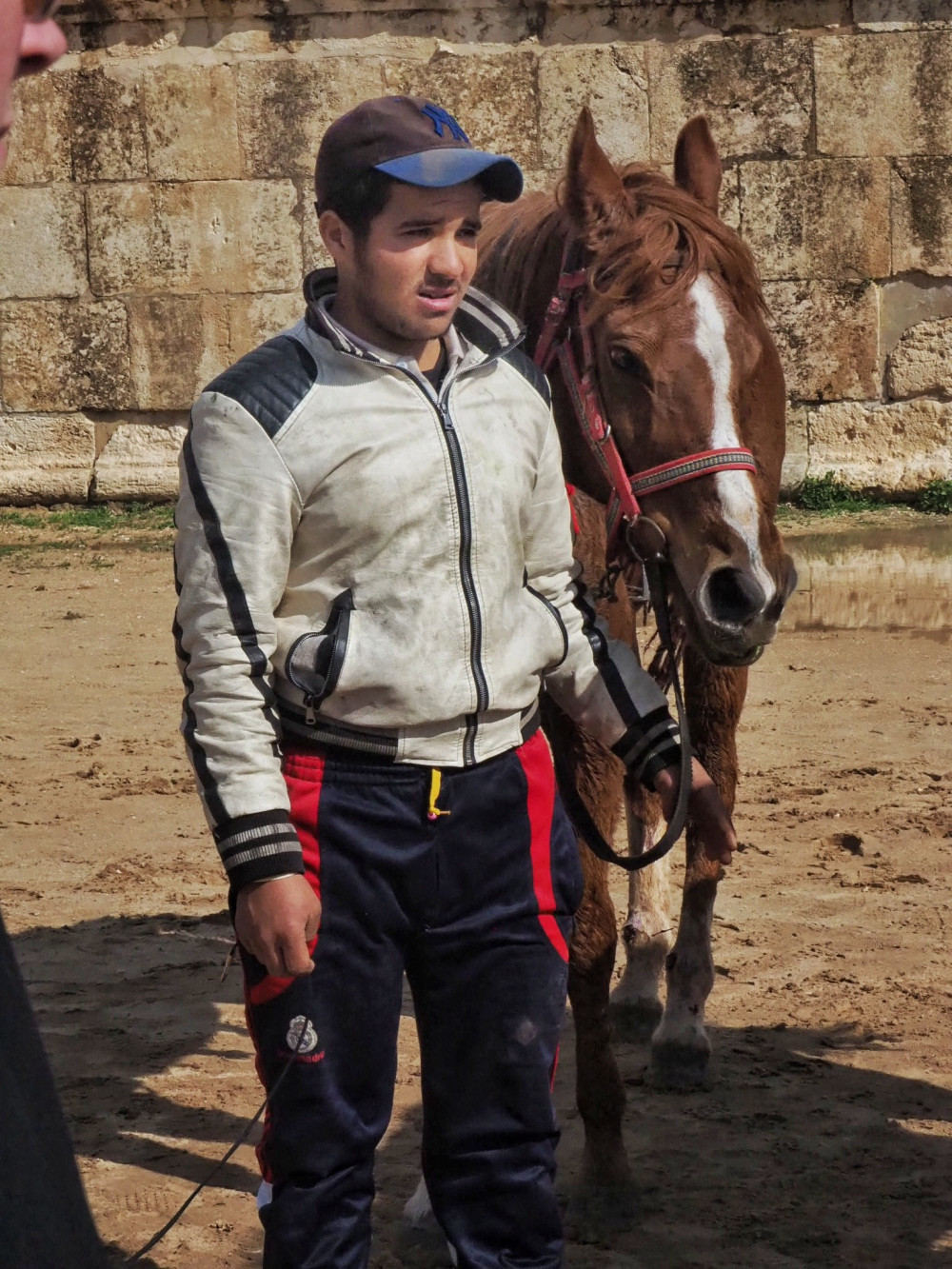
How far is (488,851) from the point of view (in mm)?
2279

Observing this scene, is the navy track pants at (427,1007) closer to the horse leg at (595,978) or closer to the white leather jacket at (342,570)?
the white leather jacket at (342,570)

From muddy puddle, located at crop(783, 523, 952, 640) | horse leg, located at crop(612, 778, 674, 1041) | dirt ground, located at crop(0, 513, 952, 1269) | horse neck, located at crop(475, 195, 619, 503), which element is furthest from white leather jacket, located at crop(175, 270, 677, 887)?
muddy puddle, located at crop(783, 523, 952, 640)

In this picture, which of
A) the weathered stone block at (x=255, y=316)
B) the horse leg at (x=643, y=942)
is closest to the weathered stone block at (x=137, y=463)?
the weathered stone block at (x=255, y=316)

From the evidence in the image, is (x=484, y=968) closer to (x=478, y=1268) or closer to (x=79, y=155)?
(x=478, y=1268)

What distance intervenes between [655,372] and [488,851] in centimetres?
99

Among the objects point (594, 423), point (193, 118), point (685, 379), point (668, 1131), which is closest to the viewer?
point (685, 379)

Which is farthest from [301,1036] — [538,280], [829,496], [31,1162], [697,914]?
[829,496]

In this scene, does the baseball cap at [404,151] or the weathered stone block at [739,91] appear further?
the weathered stone block at [739,91]

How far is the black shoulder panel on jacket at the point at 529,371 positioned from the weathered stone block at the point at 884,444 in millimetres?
8081

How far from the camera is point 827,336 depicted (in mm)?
10195

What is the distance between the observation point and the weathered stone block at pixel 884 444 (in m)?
10.3

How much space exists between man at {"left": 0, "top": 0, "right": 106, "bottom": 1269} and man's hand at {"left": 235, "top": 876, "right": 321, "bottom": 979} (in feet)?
4.18

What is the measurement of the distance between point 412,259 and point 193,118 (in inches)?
339

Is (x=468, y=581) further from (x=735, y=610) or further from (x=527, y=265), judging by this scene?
(x=527, y=265)
